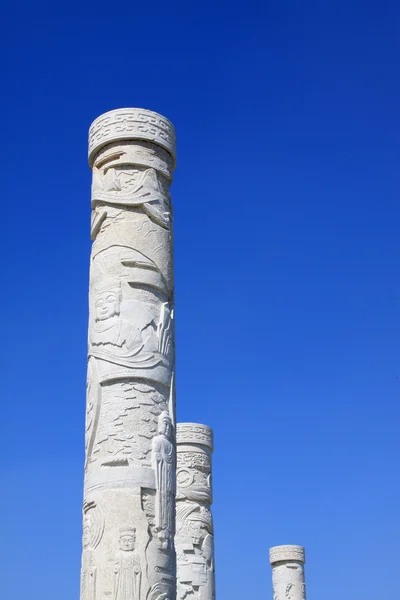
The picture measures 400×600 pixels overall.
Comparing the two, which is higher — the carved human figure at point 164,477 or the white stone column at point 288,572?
the white stone column at point 288,572

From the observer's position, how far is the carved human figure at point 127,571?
7.57m

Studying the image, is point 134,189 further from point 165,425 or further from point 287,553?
point 287,553

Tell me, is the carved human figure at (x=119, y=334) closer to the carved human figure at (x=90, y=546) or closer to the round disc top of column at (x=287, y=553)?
the carved human figure at (x=90, y=546)

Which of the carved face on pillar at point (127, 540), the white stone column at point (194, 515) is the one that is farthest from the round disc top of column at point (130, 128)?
the white stone column at point (194, 515)

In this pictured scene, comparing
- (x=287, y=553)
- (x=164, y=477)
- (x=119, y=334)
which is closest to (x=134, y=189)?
(x=119, y=334)

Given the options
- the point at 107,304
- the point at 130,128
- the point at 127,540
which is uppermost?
the point at 130,128

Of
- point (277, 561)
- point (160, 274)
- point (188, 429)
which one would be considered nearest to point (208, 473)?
point (188, 429)

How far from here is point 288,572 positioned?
62.5 feet

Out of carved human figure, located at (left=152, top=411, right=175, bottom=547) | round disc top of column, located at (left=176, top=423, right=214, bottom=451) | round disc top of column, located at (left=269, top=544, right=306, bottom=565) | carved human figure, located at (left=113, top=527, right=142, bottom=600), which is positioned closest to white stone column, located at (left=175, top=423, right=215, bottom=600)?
round disc top of column, located at (left=176, top=423, right=214, bottom=451)

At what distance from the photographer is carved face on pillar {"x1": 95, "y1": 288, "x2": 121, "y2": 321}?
28.0 feet

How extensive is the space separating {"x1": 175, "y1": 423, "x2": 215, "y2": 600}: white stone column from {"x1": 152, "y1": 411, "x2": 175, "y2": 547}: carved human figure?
253 inches

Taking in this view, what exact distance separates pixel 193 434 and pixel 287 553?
18.8ft

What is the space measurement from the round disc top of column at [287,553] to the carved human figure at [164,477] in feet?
38.2

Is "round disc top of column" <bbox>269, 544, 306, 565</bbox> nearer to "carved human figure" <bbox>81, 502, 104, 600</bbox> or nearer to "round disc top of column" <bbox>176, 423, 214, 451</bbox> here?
"round disc top of column" <bbox>176, 423, 214, 451</bbox>
